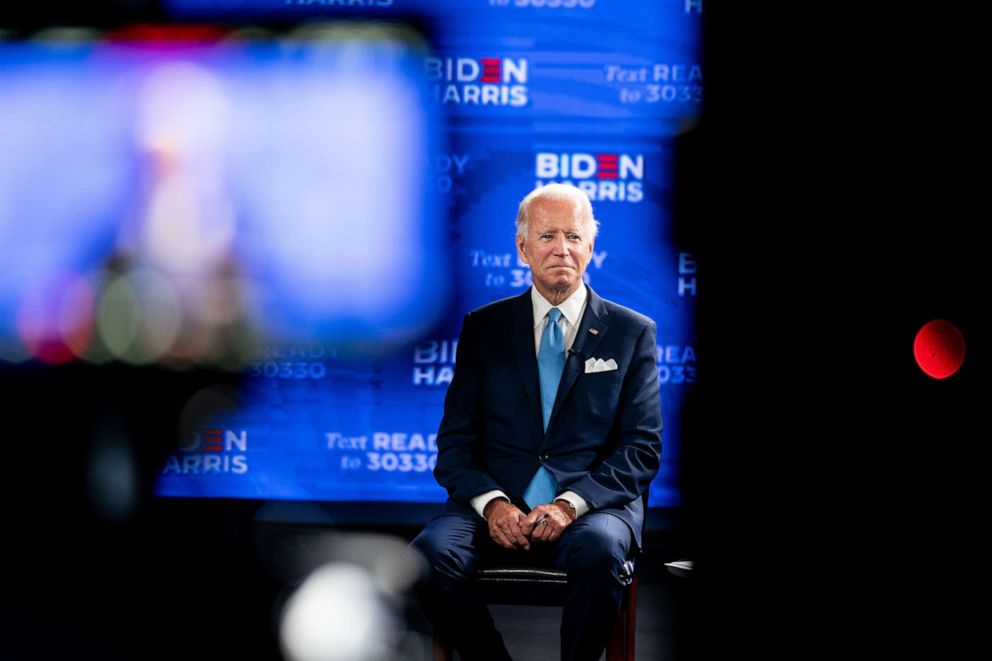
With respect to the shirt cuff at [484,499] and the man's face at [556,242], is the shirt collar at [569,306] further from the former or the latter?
the shirt cuff at [484,499]

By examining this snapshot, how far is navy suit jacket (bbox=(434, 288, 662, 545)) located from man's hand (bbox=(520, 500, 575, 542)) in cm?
9

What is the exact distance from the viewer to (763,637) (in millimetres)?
3139

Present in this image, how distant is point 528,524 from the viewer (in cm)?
228

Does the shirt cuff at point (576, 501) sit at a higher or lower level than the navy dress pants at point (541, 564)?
higher

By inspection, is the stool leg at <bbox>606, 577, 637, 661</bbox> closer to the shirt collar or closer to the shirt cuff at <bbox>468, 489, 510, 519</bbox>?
the shirt cuff at <bbox>468, 489, 510, 519</bbox>

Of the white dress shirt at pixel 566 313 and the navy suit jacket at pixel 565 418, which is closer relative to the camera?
the navy suit jacket at pixel 565 418

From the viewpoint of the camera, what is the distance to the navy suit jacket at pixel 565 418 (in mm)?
2398

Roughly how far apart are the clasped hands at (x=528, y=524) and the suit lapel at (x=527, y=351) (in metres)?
0.25

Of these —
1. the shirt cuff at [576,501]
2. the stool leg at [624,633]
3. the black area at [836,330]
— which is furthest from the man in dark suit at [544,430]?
the black area at [836,330]

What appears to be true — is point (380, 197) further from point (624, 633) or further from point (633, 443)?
point (624, 633)

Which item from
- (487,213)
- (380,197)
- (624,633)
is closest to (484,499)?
(624,633)

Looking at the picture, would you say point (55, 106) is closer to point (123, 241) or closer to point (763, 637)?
point (123, 241)

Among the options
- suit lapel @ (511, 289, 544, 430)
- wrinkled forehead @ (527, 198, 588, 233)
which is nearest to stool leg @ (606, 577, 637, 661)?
suit lapel @ (511, 289, 544, 430)

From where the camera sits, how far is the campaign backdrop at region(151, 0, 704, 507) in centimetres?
376
